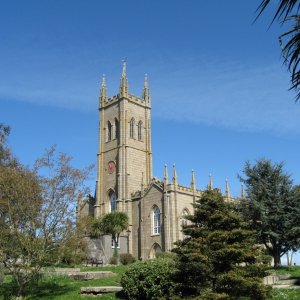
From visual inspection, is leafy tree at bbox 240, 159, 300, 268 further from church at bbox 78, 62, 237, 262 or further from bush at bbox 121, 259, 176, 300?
church at bbox 78, 62, 237, 262

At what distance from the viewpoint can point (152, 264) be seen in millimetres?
17438

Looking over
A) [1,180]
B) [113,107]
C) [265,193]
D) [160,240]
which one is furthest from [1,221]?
[113,107]

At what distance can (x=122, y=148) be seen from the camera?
62.4 metres

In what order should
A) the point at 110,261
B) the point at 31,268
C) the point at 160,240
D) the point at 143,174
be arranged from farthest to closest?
the point at 143,174
the point at 160,240
the point at 110,261
the point at 31,268

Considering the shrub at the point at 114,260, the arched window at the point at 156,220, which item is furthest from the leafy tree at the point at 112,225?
the shrub at the point at 114,260

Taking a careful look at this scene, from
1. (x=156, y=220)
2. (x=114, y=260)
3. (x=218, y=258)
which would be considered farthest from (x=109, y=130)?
(x=218, y=258)

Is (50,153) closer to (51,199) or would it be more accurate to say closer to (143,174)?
(51,199)

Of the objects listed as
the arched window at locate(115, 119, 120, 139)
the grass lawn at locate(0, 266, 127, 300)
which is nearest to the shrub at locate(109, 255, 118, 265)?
the arched window at locate(115, 119, 120, 139)

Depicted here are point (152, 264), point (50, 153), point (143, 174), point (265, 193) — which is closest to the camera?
point (152, 264)

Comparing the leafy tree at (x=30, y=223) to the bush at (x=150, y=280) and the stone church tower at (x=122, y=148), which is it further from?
the stone church tower at (x=122, y=148)

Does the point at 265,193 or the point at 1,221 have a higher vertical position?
the point at 265,193

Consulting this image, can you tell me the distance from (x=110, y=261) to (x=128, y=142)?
2028 cm

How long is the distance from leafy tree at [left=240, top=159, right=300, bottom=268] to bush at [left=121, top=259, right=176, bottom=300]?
13.1 metres

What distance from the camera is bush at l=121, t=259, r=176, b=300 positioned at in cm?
1656
